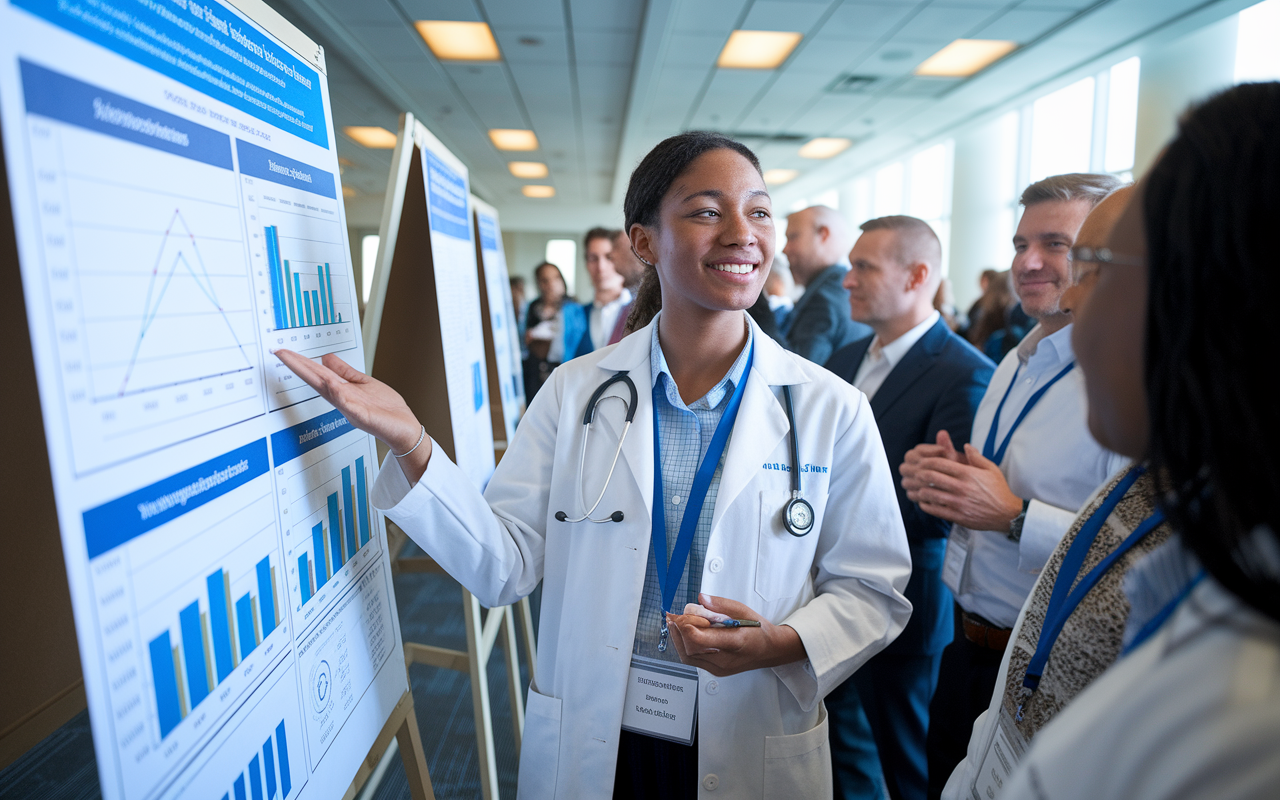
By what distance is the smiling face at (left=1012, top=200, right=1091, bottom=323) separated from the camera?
1.75 m

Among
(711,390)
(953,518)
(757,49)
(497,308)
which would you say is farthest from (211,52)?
(757,49)

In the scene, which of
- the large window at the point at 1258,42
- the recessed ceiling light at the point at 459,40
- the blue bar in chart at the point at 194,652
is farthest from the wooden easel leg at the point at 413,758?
the large window at the point at 1258,42

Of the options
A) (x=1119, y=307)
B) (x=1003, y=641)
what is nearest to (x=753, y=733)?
(x=1003, y=641)

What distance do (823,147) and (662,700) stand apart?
10.6 m

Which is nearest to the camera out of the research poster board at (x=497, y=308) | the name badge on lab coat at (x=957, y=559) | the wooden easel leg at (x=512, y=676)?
the name badge on lab coat at (x=957, y=559)

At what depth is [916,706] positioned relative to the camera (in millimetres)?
1989

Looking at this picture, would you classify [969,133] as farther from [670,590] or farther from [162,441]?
[162,441]

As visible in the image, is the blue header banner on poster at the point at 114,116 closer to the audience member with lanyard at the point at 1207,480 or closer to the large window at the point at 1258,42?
the audience member with lanyard at the point at 1207,480

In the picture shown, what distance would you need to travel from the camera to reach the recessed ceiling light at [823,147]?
9.95 m

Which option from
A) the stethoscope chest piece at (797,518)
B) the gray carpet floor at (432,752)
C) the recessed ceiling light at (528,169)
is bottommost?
the gray carpet floor at (432,752)

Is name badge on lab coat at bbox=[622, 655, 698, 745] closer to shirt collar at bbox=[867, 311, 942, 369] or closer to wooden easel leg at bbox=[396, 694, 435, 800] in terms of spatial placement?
wooden easel leg at bbox=[396, 694, 435, 800]

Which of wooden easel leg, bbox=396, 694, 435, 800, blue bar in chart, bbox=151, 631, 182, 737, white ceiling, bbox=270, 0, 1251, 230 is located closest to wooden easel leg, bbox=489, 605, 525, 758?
wooden easel leg, bbox=396, 694, 435, 800

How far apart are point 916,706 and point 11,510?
7.10 feet

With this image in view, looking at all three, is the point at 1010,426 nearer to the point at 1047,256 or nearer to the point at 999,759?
the point at 1047,256
